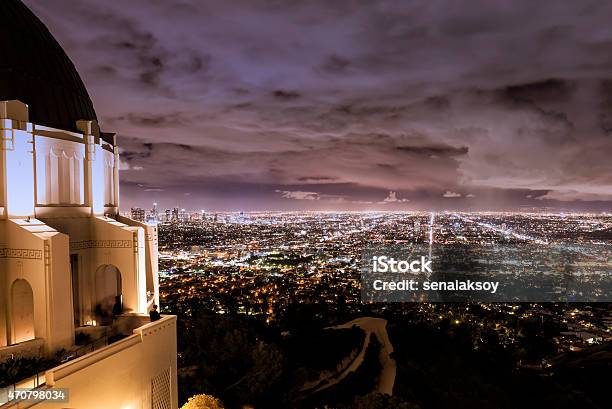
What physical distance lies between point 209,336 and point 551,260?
1474 inches

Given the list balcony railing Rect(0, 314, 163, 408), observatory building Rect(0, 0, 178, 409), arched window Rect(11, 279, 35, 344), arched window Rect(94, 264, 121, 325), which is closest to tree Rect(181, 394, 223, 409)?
observatory building Rect(0, 0, 178, 409)

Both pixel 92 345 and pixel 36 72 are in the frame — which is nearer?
pixel 92 345

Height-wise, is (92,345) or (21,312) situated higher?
(21,312)

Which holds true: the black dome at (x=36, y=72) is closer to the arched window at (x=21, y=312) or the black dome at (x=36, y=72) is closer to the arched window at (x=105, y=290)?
the arched window at (x=21, y=312)

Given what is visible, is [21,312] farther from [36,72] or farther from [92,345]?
[36,72]

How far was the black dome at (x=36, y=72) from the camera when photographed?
31.9ft

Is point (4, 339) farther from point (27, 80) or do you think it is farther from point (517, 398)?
point (517, 398)

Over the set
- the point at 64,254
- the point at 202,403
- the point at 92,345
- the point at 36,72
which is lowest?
the point at 202,403

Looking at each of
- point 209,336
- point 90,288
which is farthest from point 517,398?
point 90,288

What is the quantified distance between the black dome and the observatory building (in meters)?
0.03

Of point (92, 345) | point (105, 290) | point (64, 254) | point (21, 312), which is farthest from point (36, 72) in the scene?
point (92, 345)

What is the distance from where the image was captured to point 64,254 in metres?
8.65

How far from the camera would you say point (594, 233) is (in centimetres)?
4497

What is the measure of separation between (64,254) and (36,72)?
520 cm
